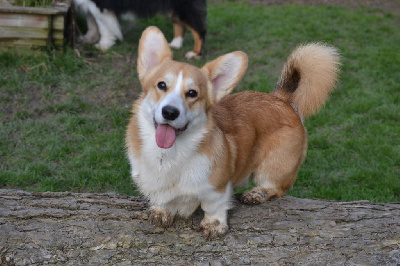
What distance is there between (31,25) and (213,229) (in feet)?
13.4

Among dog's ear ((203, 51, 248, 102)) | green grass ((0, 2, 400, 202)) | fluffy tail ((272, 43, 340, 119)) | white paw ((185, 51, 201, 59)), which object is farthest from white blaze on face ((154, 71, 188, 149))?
white paw ((185, 51, 201, 59))

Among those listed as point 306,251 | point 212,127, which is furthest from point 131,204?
point 306,251

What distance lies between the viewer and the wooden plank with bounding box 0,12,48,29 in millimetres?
5562

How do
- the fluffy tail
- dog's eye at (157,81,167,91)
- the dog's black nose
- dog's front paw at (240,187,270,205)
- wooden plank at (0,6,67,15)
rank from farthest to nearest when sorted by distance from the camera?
wooden plank at (0,6,67,15)
the fluffy tail
dog's front paw at (240,187,270,205)
dog's eye at (157,81,167,91)
the dog's black nose

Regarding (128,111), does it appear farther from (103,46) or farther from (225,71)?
(225,71)

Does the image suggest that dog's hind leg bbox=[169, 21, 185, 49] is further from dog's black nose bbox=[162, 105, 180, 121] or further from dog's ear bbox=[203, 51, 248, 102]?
dog's black nose bbox=[162, 105, 180, 121]

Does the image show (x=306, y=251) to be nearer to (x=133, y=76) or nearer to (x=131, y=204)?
(x=131, y=204)

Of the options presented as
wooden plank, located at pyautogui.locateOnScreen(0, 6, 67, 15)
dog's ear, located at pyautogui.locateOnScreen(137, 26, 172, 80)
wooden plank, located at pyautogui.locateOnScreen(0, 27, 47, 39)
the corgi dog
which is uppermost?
dog's ear, located at pyautogui.locateOnScreen(137, 26, 172, 80)

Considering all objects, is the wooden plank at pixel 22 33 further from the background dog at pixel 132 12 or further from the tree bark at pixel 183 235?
the tree bark at pixel 183 235

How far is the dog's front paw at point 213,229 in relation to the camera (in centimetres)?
267

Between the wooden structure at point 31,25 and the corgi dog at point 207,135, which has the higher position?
the corgi dog at point 207,135

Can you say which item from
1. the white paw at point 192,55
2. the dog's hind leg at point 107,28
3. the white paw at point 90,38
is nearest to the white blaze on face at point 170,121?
the white paw at point 192,55

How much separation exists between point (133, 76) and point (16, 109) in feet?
4.93

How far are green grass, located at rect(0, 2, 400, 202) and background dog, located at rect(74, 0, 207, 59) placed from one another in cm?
21
